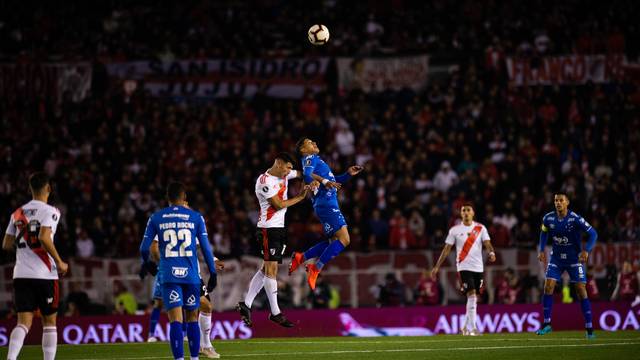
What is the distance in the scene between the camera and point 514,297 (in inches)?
1121

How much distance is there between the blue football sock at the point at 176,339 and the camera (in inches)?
572

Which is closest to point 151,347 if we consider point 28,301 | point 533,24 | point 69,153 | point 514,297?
point 28,301

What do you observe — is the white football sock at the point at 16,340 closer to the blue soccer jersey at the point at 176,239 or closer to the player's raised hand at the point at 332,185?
the blue soccer jersey at the point at 176,239

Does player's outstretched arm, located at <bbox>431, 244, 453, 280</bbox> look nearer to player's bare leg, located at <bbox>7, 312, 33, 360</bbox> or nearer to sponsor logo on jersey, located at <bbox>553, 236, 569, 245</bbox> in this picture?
sponsor logo on jersey, located at <bbox>553, 236, 569, 245</bbox>

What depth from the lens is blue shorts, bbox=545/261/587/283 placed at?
21.5 metres

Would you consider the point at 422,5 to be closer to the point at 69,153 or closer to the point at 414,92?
the point at 414,92

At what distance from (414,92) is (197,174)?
8758 mm

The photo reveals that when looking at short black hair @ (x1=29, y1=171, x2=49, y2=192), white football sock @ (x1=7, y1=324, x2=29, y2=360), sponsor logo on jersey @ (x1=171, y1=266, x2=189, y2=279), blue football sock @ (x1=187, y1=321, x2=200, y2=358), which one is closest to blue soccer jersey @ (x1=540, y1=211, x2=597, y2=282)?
blue football sock @ (x1=187, y1=321, x2=200, y2=358)

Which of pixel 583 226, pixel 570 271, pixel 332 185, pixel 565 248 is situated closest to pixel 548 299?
pixel 570 271

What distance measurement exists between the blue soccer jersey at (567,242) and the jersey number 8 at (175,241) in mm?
9337

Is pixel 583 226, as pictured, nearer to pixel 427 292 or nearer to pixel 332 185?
pixel 332 185

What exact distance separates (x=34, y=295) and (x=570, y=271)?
1122cm

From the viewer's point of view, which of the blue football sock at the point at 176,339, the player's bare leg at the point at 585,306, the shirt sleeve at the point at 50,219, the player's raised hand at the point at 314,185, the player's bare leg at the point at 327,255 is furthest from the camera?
the player's bare leg at the point at 585,306

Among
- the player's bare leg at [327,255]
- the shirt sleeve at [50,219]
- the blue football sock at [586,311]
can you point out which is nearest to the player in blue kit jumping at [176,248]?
the shirt sleeve at [50,219]
